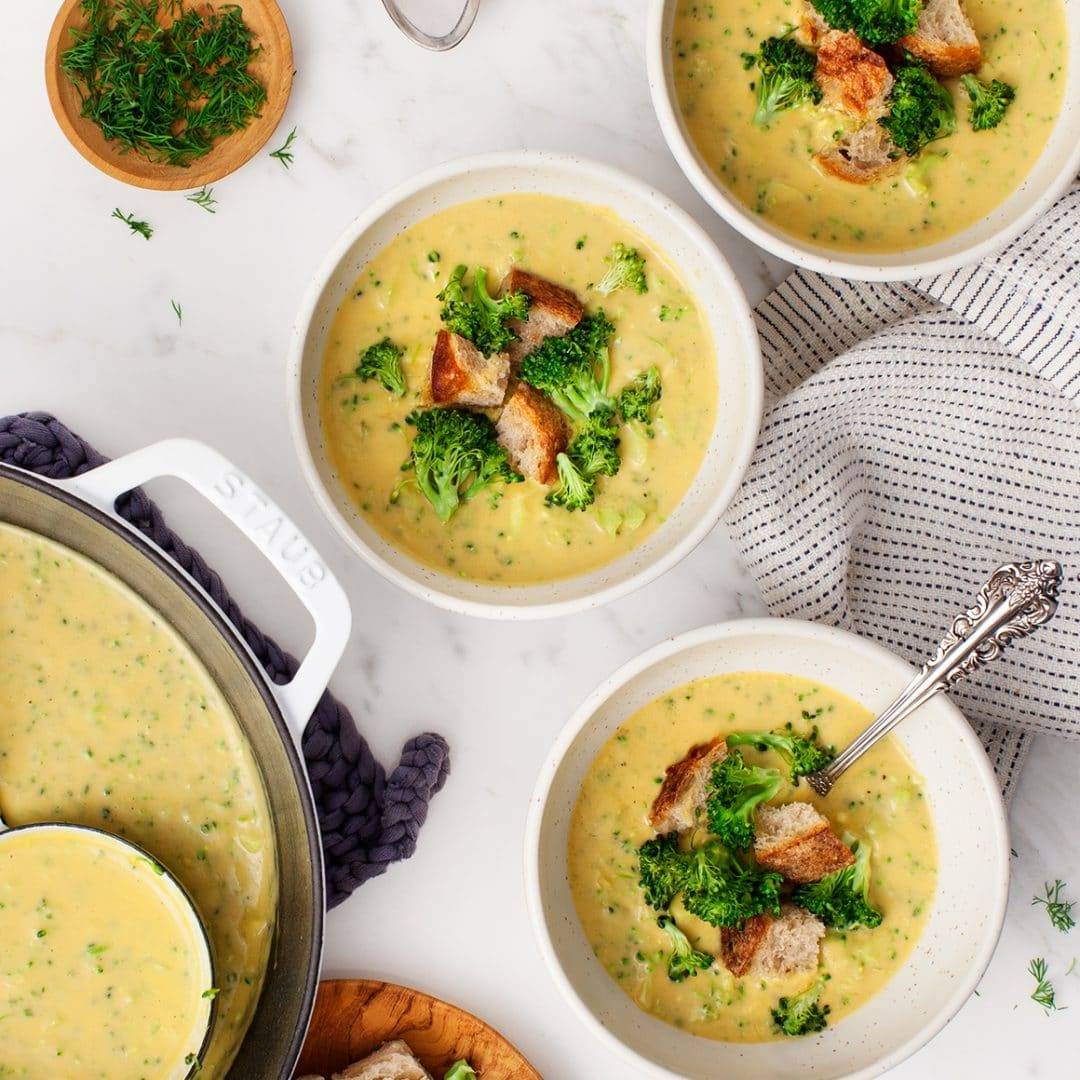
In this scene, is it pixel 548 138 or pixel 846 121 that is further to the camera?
pixel 548 138

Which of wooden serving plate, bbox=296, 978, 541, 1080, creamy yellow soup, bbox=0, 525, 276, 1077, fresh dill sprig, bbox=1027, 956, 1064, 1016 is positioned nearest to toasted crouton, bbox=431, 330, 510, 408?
creamy yellow soup, bbox=0, 525, 276, 1077

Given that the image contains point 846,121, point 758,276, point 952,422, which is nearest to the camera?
point 846,121

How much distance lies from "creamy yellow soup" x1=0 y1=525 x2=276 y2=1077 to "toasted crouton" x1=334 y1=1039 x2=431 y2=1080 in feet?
0.94

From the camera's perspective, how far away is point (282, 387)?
2484 millimetres

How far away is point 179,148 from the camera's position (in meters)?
2.37

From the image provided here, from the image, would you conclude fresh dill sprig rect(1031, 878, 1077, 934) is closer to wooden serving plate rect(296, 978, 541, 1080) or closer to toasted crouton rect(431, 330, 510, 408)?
wooden serving plate rect(296, 978, 541, 1080)

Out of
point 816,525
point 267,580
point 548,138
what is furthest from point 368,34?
point 816,525

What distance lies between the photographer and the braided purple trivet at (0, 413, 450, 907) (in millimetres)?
2318

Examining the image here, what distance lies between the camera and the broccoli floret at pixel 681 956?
2.29 metres

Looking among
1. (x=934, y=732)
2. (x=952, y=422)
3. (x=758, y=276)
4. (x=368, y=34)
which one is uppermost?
(x=368, y=34)

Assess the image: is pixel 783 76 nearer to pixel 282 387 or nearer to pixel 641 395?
pixel 641 395

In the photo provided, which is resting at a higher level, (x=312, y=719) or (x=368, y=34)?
(x=368, y=34)

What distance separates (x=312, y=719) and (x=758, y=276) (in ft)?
4.33

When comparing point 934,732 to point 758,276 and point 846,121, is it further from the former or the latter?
point 846,121
